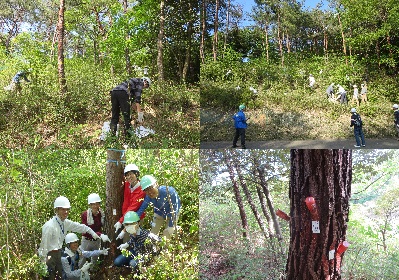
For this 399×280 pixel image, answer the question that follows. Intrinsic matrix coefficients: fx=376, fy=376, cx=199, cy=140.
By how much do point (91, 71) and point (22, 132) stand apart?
1.18 metres

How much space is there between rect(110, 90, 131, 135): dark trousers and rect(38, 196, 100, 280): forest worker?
5.26 ft

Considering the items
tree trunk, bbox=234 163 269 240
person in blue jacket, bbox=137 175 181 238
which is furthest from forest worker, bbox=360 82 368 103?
person in blue jacket, bbox=137 175 181 238

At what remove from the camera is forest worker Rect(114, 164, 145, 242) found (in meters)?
3.39

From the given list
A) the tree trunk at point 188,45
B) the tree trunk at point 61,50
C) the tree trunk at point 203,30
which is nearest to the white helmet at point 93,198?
the tree trunk at point 61,50

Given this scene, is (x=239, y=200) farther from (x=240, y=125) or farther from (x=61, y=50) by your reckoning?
(x=61, y=50)

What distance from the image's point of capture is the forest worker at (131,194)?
3.39 m

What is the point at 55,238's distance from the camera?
123 inches

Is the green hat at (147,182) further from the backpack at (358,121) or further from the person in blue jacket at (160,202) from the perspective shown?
the backpack at (358,121)

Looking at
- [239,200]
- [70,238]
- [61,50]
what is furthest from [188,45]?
[70,238]

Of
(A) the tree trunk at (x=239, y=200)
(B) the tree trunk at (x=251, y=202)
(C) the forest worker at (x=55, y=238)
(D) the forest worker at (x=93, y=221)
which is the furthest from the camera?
(A) the tree trunk at (x=239, y=200)

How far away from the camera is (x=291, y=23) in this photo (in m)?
5.00

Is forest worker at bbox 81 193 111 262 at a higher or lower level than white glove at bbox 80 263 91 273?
higher

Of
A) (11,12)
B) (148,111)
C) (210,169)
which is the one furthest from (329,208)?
(11,12)

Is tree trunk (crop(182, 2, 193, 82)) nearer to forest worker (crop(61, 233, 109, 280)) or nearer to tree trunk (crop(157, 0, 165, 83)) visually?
tree trunk (crop(157, 0, 165, 83))
